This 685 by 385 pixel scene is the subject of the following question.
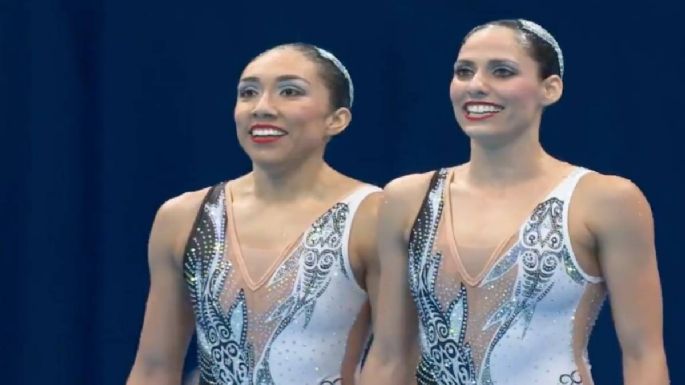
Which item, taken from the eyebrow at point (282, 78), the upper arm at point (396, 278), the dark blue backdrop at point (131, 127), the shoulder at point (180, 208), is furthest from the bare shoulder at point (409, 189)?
the dark blue backdrop at point (131, 127)

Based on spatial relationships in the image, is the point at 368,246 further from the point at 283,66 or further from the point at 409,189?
the point at 283,66

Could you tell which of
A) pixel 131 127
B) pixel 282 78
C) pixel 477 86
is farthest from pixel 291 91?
pixel 131 127

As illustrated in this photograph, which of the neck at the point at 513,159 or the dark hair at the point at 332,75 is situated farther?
the dark hair at the point at 332,75

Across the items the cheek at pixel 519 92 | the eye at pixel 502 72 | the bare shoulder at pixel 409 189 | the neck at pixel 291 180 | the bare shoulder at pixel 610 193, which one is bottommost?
the bare shoulder at pixel 610 193

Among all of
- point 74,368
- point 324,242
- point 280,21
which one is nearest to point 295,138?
point 324,242

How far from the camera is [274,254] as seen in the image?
3.64 m

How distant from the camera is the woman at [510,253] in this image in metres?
3.34

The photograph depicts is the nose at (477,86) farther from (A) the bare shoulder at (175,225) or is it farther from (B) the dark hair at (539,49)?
(A) the bare shoulder at (175,225)

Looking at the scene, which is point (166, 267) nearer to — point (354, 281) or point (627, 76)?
point (354, 281)

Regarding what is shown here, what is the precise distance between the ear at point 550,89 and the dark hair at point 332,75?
509 millimetres

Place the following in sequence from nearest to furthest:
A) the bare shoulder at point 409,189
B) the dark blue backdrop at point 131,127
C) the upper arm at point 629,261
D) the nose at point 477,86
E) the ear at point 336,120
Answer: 1. the upper arm at point 629,261
2. the nose at point 477,86
3. the bare shoulder at point 409,189
4. the ear at point 336,120
5. the dark blue backdrop at point 131,127

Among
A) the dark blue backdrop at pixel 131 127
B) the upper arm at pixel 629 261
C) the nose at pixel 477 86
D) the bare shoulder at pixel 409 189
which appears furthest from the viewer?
the dark blue backdrop at pixel 131 127

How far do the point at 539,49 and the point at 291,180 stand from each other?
633 millimetres

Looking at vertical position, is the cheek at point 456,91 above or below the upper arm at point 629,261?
above
